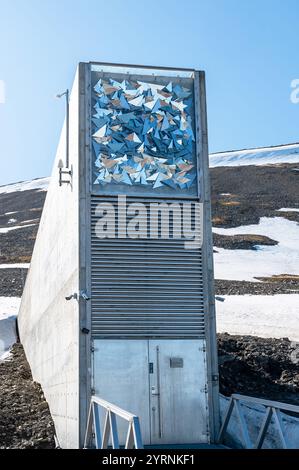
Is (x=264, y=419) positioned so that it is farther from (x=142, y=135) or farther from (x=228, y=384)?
(x=228, y=384)

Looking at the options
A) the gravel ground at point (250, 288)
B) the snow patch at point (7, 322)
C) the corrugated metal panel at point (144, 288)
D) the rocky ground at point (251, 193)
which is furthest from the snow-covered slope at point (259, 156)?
the corrugated metal panel at point (144, 288)

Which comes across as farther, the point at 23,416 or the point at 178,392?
the point at 23,416

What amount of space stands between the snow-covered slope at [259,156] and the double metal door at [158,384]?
315 ft

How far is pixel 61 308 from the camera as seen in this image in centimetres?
1472

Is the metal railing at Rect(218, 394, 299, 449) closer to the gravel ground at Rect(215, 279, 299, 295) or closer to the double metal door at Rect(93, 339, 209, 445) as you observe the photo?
the double metal door at Rect(93, 339, 209, 445)

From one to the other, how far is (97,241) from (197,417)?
3.61 m

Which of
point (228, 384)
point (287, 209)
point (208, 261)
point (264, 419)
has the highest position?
point (287, 209)

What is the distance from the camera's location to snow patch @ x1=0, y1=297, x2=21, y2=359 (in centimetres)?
Result: 2732

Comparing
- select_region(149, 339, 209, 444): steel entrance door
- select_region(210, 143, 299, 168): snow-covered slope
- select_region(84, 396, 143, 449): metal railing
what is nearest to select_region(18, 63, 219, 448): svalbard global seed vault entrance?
select_region(149, 339, 209, 444): steel entrance door

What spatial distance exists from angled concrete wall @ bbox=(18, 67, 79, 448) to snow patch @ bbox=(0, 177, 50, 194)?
288 ft

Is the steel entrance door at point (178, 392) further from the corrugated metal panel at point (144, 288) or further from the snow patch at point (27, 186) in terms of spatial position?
the snow patch at point (27, 186)

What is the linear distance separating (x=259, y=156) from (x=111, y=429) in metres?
110

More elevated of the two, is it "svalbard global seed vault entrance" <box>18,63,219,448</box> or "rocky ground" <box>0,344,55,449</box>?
"svalbard global seed vault entrance" <box>18,63,219,448</box>

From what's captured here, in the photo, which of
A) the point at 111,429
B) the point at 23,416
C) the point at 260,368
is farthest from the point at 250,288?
the point at 111,429
